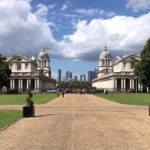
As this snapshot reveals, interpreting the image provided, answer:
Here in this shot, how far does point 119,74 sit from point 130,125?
6417 inches

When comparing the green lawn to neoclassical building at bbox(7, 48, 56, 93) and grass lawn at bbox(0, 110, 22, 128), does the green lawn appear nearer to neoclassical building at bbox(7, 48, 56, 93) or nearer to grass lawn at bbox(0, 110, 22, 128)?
grass lawn at bbox(0, 110, 22, 128)

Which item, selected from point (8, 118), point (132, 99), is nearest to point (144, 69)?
point (132, 99)

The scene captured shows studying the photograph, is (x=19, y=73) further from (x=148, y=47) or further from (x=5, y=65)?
(x=148, y=47)

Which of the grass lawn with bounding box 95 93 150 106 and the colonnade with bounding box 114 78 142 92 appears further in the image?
the colonnade with bounding box 114 78 142 92

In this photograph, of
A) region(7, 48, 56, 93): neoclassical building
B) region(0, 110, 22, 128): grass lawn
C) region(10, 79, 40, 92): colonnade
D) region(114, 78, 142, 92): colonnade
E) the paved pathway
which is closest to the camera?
the paved pathway

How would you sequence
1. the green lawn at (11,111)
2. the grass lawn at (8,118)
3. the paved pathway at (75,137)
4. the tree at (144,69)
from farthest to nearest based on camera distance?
the tree at (144,69) → the green lawn at (11,111) → the grass lawn at (8,118) → the paved pathway at (75,137)

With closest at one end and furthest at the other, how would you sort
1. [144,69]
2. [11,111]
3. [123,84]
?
[11,111] < [144,69] < [123,84]

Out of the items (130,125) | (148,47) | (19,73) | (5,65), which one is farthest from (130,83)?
(130,125)

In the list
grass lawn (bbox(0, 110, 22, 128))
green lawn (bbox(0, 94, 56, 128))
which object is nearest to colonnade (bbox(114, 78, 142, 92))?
green lawn (bbox(0, 94, 56, 128))

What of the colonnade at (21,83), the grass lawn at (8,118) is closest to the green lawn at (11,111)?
the grass lawn at (8,118)

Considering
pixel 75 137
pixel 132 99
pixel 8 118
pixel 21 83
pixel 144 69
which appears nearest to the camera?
pixel 75 137

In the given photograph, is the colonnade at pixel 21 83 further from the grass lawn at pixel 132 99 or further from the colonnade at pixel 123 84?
the grass lawn at pixel 132 99

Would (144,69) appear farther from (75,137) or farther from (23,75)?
(23,75)

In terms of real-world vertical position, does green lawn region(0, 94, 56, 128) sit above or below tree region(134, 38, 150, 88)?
below
